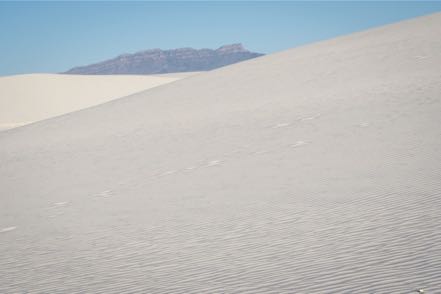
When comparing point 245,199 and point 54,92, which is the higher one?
point 54,92

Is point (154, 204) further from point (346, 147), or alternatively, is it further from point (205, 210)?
point (346, 147)

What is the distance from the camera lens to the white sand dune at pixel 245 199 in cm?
430

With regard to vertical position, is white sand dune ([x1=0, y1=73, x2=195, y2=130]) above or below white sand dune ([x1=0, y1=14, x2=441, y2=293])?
above

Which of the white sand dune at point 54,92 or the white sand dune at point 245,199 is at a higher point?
the white sand dune at point 54,92

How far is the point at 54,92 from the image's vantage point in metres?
55.7

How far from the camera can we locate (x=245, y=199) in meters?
→ 7.04

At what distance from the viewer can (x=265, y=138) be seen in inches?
471

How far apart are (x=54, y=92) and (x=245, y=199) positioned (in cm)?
5246

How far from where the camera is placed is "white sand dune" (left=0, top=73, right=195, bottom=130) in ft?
155

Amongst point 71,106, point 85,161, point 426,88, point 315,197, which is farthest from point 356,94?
point 71,106

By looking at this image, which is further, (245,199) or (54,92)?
(54,92)

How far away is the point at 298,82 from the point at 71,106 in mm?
35233

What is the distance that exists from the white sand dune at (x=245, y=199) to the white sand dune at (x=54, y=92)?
103 feet

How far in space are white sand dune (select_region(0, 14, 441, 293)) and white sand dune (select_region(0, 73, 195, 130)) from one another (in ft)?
103
